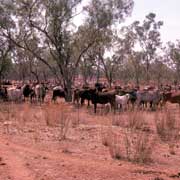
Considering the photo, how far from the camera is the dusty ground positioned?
10.3m

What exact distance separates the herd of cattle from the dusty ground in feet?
24.2

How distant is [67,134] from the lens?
613 inches

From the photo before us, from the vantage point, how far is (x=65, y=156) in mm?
12086

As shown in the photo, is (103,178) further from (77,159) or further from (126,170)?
(77,159)

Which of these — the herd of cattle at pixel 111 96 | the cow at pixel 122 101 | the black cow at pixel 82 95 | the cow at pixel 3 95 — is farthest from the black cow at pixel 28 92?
the cow at pixel 122 101

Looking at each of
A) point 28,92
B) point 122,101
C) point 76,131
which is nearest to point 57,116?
point 76,131

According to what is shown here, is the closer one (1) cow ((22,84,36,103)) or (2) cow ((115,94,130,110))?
(2) cow ((115,94,130,110))

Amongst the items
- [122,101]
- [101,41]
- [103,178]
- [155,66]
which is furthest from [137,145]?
[155,66]

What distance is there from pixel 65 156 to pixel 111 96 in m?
15.0

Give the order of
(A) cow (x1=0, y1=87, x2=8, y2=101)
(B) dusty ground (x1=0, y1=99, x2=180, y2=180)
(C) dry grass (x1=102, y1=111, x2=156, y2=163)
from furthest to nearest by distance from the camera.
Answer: (A) cow (x1=0, y1=87, x2=8, y2=101) < (C) dry grass (x1=102, y1=111, x2=156, y2=163) < (B) dusty ground (x1=0, y1=99, x2=180, y2=180)

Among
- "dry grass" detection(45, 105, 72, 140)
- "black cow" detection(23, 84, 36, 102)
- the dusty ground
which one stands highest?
"black cow" detection(23, 84, 36, 102)

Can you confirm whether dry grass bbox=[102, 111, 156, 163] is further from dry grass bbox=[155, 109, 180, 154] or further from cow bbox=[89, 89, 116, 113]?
cow bbox=[89, 89, 116, 113]

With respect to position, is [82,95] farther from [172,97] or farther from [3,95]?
[3,95]

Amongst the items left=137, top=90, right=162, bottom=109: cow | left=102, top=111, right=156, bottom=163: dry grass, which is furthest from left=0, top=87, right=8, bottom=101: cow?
left=102, top=111, right=156, bottom=163: dry grass
